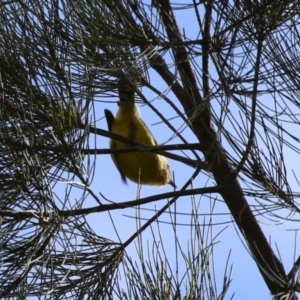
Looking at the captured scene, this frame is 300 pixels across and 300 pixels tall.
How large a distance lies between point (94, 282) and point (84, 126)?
54cm

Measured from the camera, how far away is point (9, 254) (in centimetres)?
229

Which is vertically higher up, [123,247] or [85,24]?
[85,24]

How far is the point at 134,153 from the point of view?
3.67m

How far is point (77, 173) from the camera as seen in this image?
2062mm

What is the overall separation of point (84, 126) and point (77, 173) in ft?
0.39

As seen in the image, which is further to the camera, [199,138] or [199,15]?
[199,138]

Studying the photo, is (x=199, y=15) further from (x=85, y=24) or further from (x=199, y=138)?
(x=199, y=138)

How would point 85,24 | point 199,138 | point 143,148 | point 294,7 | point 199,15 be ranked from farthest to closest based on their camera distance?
point 199,138, point 143,148, point 85,24, point 294,7, point 199,15

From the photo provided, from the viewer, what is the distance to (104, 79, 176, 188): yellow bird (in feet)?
11.7

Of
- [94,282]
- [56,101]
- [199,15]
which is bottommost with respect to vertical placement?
[94,282]

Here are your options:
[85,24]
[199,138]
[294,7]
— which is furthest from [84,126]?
[294,7]

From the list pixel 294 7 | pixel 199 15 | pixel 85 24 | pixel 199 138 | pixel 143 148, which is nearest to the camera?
pixel 199 15

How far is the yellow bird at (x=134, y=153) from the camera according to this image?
11.7ft

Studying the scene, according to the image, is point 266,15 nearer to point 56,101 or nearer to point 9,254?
point 56,101
